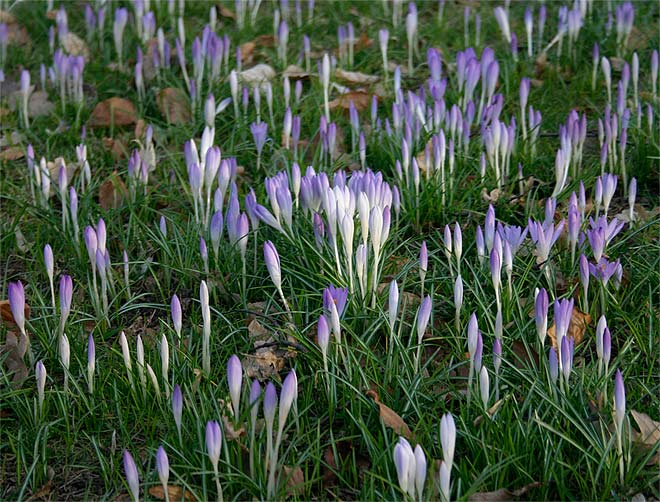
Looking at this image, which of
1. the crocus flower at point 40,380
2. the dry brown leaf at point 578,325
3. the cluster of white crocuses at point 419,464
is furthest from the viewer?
the dry brown leaf at point 578,325

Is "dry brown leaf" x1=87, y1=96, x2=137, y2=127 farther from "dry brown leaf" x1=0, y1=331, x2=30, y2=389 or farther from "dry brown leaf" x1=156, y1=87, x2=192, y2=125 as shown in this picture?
"dry brown leaf" x1=0, y1=331, x2=30, y2=389

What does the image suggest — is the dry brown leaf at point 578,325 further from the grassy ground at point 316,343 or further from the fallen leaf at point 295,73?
the fallen leaf at point 295,73

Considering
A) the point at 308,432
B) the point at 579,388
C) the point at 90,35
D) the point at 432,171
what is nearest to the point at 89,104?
the point at 90,35

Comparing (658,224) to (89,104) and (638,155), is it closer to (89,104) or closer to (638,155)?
(638,155)

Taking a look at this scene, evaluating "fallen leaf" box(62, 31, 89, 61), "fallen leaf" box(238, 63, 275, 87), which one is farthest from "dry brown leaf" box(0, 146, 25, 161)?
"fallen leaf" box(238, 63, 275, 87)

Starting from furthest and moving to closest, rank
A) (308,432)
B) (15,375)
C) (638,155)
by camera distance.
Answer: (638,155) → (15,375) → (308,432)

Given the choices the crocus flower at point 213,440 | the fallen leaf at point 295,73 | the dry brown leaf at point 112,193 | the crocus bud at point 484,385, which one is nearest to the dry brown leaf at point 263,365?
the crocus flower at point 213,440

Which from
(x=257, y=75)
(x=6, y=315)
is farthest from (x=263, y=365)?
(x=257, y=75)
